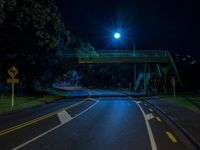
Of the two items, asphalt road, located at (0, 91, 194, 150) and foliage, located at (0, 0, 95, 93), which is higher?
foliage, located at (0, 0, 95, 93)

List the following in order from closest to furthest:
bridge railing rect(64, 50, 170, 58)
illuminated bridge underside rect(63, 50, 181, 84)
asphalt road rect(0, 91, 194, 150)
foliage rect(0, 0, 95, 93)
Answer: asphalt road rect(0, 91, 194, 150), foliage rect(0, 0, 95, 93), illuminated bridge underside rect(63, 50, 181, 84), bridge railing rect(64, 50, 170, 58)

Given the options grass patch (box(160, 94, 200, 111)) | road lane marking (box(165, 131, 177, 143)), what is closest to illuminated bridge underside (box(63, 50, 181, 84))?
grass patch (box(160, 94, 200, 111))

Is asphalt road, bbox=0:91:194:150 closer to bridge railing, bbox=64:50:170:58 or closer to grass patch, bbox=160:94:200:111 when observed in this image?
grass patch, bbox=160:94:200:111

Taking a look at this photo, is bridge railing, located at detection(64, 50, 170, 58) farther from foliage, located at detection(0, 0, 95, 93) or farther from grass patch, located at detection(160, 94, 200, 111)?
grass patch, located at detection(160, 94, 200, 111)

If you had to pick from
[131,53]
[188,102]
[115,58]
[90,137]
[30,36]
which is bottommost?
[90,137]

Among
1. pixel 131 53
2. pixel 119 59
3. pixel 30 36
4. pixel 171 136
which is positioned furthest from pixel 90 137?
pixel 131 53

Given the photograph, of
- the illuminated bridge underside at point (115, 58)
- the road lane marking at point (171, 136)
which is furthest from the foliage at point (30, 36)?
the road lane marking at point (171, 136)

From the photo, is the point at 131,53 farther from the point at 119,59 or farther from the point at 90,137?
the point at 90,137

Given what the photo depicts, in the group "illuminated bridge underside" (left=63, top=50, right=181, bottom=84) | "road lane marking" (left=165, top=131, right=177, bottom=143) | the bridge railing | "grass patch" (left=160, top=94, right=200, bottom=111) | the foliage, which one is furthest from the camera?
the bridge railing

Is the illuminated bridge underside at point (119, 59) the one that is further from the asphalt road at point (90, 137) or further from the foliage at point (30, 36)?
the asphalt road at point (90, 137)

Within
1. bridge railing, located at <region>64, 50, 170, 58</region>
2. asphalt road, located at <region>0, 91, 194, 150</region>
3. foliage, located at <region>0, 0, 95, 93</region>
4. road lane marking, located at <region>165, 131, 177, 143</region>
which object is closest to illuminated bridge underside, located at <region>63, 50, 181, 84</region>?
bridge railing, located at <region>64, 50, 170, 58</region>

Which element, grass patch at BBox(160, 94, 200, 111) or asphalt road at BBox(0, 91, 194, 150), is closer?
asphalt road at BBox(0, 91, 194, 150)

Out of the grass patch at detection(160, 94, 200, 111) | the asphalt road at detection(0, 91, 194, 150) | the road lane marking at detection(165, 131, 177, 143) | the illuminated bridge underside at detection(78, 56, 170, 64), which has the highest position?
the illuminated bridge underside at detection(78, 56, 170, 64)

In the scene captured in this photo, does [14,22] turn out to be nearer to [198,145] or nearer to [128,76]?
[198,145]
